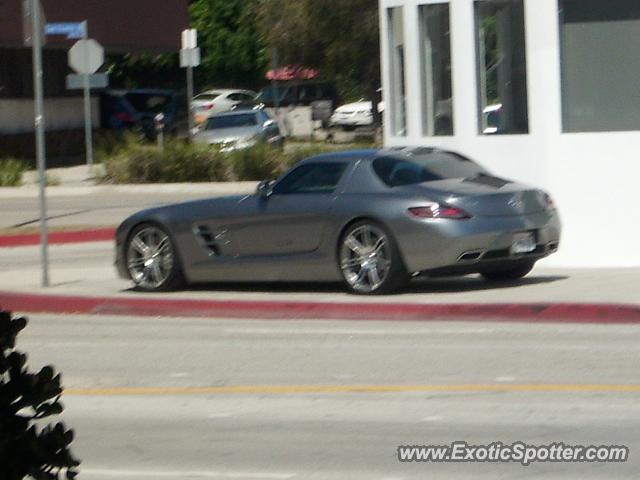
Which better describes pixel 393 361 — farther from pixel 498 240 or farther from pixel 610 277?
pixel 610 277

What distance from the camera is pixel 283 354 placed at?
10.9 m

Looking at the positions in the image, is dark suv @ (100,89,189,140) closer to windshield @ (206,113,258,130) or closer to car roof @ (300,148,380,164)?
windshield @ (206,113,258,130)

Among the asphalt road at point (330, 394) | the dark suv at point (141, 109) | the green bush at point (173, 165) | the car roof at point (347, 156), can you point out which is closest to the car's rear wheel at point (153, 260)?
the asphalt road at point (330, 394)

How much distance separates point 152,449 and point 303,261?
5971 mm

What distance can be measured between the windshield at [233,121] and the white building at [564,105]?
23443mm

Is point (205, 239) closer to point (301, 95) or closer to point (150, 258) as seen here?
point (150, 258)

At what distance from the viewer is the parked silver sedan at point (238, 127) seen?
125 ft

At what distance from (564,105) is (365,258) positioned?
11.1 ft

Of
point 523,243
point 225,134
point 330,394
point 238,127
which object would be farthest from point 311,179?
point 238,127

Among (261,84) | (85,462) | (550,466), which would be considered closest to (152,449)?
(85,462)

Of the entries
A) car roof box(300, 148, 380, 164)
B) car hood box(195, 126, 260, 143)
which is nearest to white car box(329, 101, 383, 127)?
car hood box(195, 126, 260, 143)

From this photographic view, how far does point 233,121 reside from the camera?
130ft

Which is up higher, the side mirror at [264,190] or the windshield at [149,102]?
the windshield at [149,102]

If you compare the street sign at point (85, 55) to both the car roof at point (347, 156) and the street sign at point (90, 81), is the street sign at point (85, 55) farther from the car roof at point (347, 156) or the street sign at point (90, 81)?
the car roof at point (347, 156)
